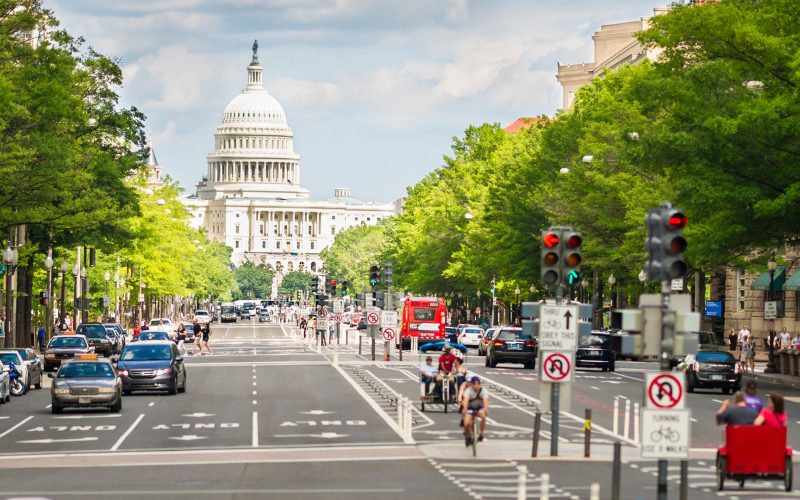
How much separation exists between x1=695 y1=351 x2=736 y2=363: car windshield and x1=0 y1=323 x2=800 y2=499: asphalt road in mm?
1262

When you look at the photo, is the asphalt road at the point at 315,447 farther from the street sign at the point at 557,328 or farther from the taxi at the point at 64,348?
the taxi at the point at 64,348

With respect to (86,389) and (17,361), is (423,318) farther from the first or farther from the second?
(86,389)

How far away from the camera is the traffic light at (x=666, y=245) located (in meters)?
20.3

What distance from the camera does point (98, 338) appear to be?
3108 inches

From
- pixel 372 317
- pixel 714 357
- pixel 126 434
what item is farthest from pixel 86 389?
pixel 372 317

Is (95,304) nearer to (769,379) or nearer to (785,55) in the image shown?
(769,379)

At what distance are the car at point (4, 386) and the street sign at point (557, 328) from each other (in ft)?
75.4

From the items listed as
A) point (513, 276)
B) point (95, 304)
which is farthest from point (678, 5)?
point (95, 304)

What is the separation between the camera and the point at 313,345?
106625 millimetres

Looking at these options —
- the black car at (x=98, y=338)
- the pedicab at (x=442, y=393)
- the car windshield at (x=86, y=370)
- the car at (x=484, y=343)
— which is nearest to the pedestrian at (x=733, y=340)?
the car at (x=484, y=343)

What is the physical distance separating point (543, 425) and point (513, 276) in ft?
214

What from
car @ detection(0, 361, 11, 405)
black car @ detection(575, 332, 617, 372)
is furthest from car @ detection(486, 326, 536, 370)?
car @ detection(0, 361, 11, 405)

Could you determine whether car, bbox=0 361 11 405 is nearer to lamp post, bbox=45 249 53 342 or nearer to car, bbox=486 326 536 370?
car, bbox=486 326 536 370

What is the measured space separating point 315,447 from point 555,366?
616 cm
